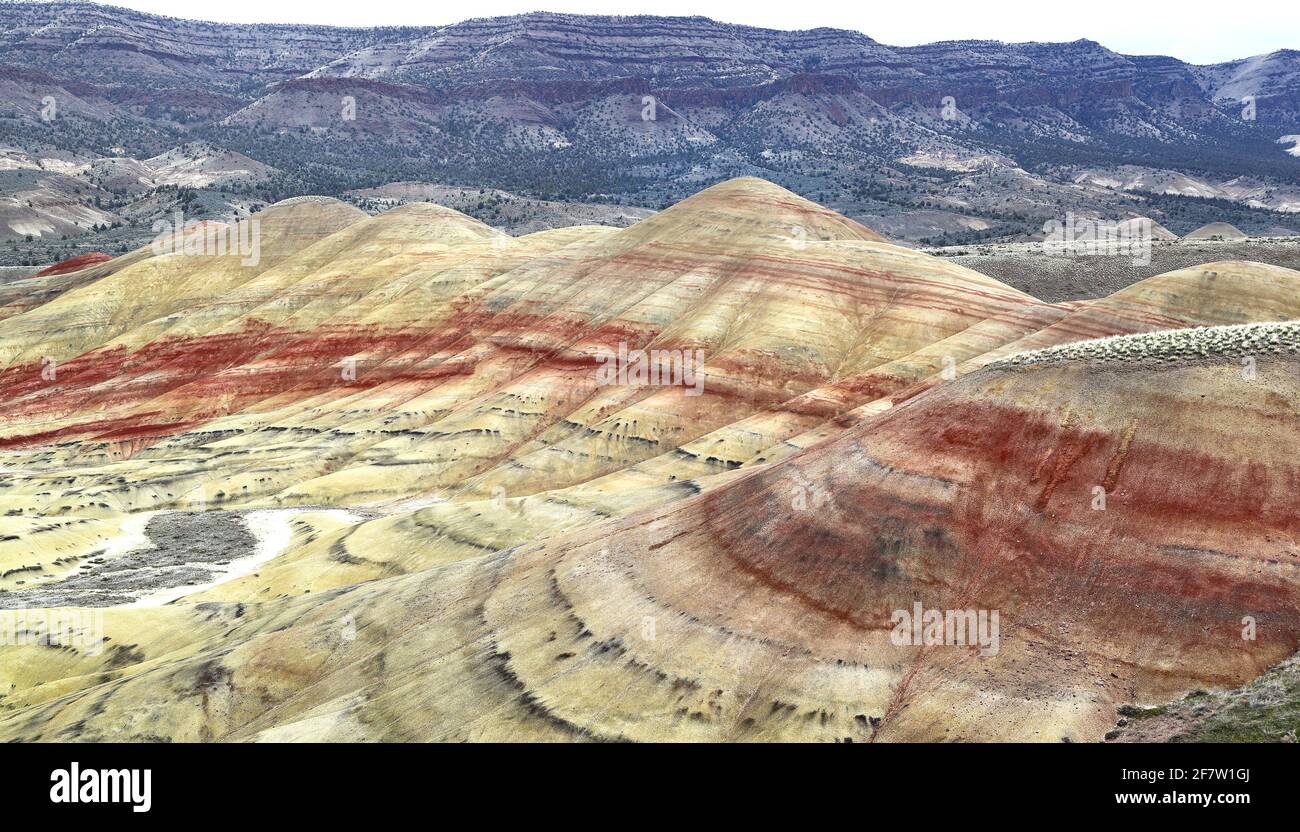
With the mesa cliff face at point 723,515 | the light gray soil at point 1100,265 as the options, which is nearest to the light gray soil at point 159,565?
the mesa cliff face at point 723,515

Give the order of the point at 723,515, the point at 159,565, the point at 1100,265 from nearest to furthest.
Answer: the point at 723,515 < the point at 159,565 < the point at 1100,265

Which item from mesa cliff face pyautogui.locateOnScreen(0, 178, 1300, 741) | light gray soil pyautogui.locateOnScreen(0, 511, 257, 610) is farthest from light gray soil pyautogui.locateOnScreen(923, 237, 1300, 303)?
light gray soil pyautogui.locateOnScreen(0, 511, 257, 610)

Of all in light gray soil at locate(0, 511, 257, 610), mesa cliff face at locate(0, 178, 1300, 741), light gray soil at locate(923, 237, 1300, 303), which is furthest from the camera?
light gray soil at locate(923, 237, 1300, 303)

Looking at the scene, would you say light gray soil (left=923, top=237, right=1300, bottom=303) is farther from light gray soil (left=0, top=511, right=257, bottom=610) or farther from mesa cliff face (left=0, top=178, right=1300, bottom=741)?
light gray soil (left=0, top=511, right=257, bottom=610)

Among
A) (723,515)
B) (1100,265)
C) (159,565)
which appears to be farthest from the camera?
(1100,265)

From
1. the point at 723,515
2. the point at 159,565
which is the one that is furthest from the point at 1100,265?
the point at 159,565

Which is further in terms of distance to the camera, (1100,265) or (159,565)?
(1100,265)

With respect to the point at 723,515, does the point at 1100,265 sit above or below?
above

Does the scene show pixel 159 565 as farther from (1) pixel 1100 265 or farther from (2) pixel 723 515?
(1) pixel 1100 265
